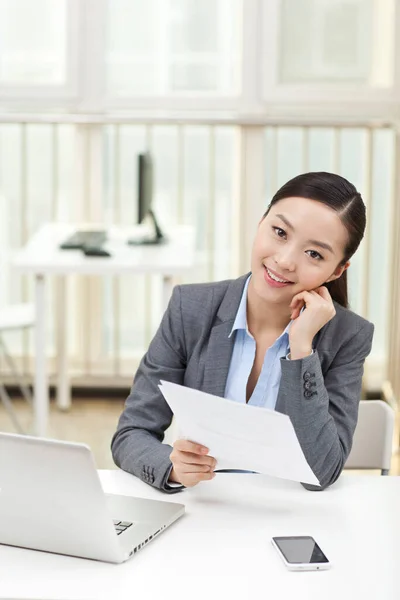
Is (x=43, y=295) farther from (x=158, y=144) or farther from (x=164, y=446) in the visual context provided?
(x=164, y=446)

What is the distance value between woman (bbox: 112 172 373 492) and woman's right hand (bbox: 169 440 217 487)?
0.17 feet

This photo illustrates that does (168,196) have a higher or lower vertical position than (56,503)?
higher

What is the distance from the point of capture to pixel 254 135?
4160 mm

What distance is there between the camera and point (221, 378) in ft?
6.20

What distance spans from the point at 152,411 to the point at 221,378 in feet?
0.47

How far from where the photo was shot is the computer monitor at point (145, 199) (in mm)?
3635

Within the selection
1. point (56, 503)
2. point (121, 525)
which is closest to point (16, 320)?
point (121, 525)

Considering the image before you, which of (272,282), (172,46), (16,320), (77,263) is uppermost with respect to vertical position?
(172,46)

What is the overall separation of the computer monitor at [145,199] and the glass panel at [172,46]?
61cm

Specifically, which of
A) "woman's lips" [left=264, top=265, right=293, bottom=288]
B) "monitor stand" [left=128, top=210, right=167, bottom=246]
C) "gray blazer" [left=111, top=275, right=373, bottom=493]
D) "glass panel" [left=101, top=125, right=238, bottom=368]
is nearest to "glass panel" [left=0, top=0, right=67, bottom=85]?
"glass panel" [left=101, top=125, right=238, bottom=368]

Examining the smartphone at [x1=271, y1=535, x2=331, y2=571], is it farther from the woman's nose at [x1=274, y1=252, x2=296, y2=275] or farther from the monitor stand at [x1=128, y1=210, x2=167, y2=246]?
the monitor stand at [x1=128, y1=210, x2=167, y2=246]

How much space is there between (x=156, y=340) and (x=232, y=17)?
258cm

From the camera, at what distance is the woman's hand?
179 centimetres

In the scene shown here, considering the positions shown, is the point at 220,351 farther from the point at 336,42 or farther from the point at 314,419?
the point at 336,42
